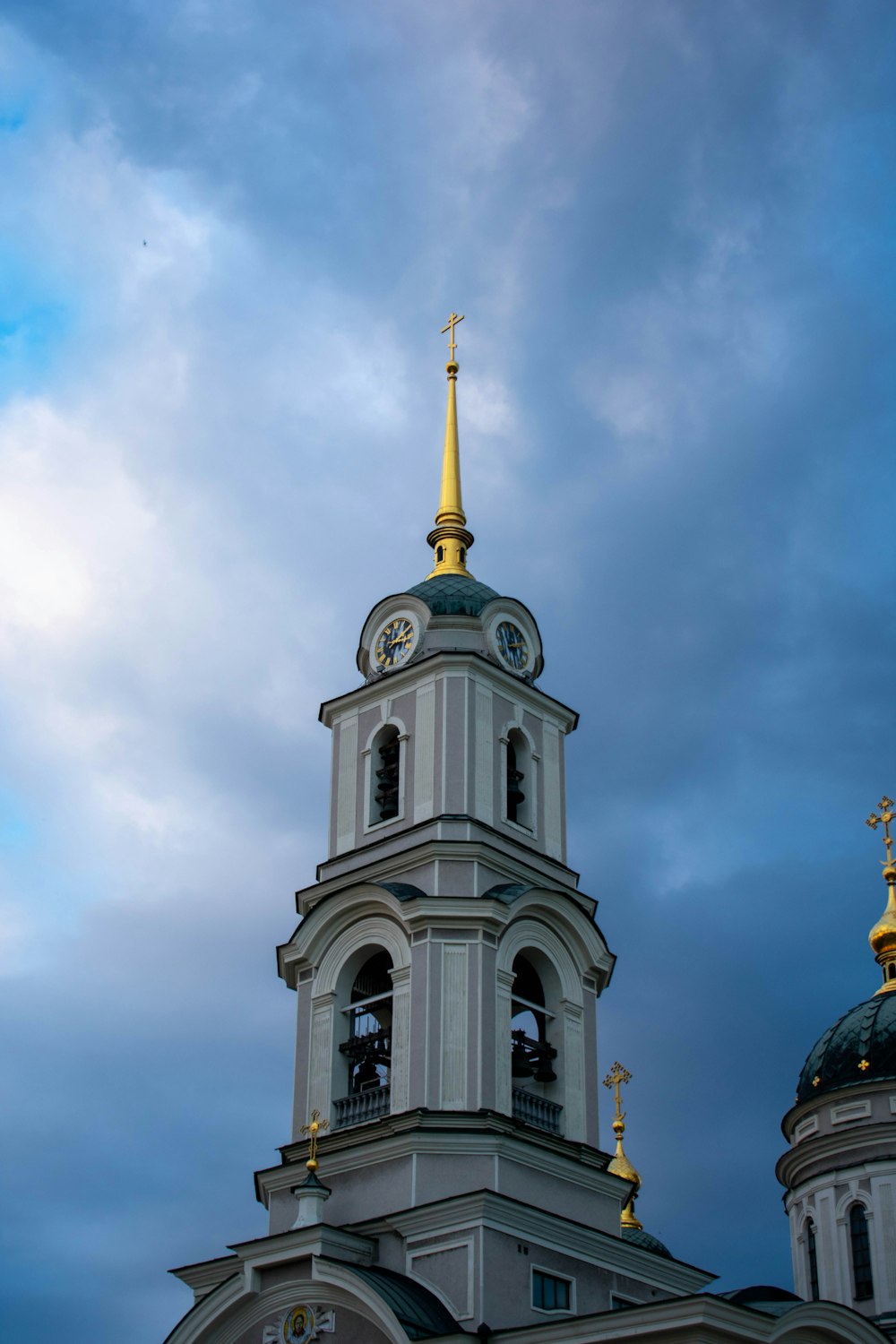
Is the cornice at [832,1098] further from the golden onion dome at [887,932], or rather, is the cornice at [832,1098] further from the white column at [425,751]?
the white column at [425,751]

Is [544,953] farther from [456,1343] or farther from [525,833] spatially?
[456,1343]

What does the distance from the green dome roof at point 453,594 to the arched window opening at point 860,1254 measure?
15.3m

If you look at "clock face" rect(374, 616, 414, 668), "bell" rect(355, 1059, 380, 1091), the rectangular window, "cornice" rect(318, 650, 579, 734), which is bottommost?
the rectangular window

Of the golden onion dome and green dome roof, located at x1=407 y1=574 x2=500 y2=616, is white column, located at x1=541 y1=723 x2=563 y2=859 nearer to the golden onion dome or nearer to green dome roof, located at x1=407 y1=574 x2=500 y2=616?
green dome roof, located at x1=407 y1=574 x2=500 y2=616

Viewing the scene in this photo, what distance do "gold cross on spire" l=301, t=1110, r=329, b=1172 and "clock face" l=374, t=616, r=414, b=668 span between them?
772cm

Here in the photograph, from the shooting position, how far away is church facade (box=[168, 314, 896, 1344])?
24844 mm

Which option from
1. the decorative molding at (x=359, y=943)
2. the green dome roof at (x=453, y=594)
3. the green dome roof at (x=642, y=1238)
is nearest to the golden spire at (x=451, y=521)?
the green dome roof at (x=453, y=594)

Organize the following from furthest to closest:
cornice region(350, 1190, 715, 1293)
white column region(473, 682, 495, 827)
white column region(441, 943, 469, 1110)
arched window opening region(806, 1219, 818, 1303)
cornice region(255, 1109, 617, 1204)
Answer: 1. arched window opening region(806, 1219, 818, 1303)
2. white column region(473, 682, 495, 827)
3. white column region(441, 943, 469, 1110)
4. cornice region(255, 1109, 617, 1204)
5. cornice region(350, 1190, 715, 1293)

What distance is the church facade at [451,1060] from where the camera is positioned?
24844mm

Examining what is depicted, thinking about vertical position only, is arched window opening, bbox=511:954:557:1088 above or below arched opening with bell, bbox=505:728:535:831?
below

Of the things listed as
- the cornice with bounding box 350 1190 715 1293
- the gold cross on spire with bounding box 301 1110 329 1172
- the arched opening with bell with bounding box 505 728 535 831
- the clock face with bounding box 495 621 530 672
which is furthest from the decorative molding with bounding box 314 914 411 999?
the clock face with bounding box 495 621 530 672

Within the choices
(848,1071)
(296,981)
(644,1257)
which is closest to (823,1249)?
(848,1071)

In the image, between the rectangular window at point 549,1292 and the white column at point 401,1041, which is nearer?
the rectangular window at point 549,1292

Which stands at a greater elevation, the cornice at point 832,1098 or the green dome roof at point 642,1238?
the cornice at point 832,1098
